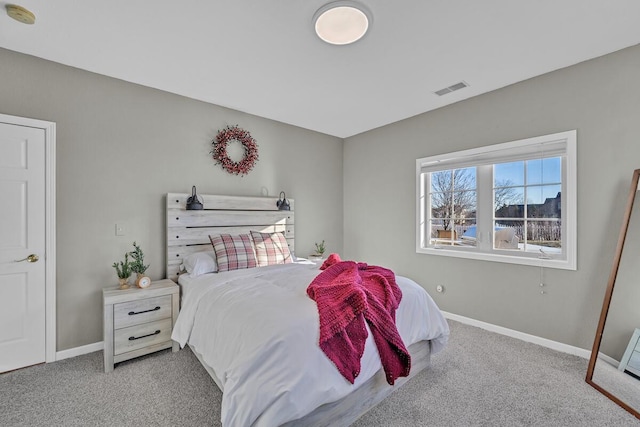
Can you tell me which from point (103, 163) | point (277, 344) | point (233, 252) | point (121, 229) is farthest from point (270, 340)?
point (103, 163)

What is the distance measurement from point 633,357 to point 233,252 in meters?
3.32

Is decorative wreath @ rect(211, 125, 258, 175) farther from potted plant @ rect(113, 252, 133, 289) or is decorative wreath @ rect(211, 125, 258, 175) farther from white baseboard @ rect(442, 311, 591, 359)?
white baseboard @ rect(442, 311, 591, 359)

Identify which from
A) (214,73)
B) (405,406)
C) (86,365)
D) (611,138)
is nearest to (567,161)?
(611,138)

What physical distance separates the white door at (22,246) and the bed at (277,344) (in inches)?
39.2

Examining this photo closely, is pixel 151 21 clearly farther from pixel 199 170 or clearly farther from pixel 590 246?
pixel 590 246

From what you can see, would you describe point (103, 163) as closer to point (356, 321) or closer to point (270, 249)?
point (270, 249)

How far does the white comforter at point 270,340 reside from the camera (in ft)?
4.51

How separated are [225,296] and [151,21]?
1978mm

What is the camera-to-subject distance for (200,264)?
285 cm

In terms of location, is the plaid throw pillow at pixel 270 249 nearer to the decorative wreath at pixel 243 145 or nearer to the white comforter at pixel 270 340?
the white comforter at pixel 270 340

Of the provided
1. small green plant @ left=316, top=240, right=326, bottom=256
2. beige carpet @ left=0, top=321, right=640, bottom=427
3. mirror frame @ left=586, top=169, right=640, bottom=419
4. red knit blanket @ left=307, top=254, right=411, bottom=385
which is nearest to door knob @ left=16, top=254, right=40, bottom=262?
beige carpet @ left=0, top=321, right=640, bottom=427

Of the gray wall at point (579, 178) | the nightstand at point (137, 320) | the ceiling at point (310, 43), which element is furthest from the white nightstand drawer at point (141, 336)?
the gray wall at point (579, 178)

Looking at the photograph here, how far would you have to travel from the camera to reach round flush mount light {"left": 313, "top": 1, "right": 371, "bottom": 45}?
1.86 m

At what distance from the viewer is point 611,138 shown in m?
2.45
